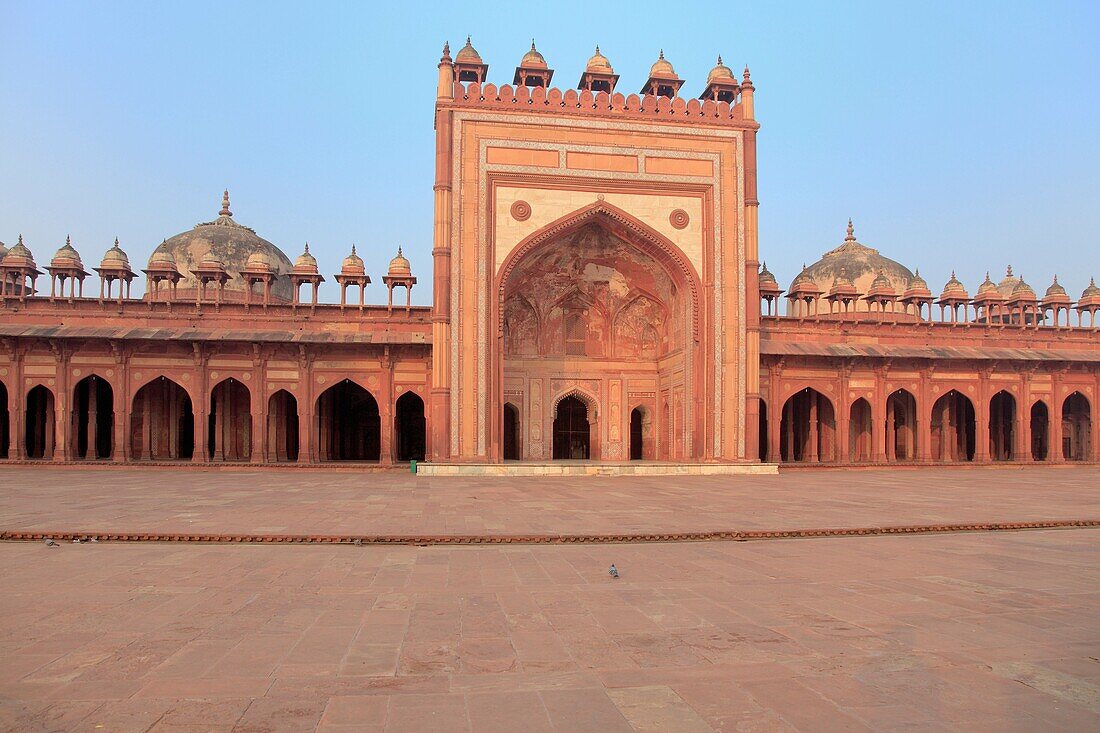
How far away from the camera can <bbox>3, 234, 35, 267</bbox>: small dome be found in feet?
79.4

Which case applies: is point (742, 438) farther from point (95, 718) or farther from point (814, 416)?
point (95, 718)

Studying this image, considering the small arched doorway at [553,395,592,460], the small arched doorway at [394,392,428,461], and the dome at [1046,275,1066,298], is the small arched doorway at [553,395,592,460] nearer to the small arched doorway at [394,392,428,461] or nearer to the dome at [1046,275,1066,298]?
the small arched doorway at [394,392,428,461]

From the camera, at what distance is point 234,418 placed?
83.5 ft

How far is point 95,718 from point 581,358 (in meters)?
23.4

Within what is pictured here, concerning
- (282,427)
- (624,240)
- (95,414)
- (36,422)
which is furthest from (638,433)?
(36,422)

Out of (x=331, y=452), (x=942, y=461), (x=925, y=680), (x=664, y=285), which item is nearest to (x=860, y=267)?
(x=942, y=461)

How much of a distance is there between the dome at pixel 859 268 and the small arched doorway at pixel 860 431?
669cm

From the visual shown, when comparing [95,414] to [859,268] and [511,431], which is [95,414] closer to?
[511,431]

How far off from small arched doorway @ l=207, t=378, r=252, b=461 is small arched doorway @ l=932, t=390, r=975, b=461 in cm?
2248

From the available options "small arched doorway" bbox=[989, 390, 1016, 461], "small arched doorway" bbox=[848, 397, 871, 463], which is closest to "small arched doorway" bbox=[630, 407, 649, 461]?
"small arched doorway" bbox=[848, 397, 871, 463]

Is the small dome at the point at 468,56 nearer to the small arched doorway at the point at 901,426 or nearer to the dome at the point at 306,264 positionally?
the dome at the point at 306,264

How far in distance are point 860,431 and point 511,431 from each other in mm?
12005

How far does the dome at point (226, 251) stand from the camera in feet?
101

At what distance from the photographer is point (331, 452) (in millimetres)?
27594
